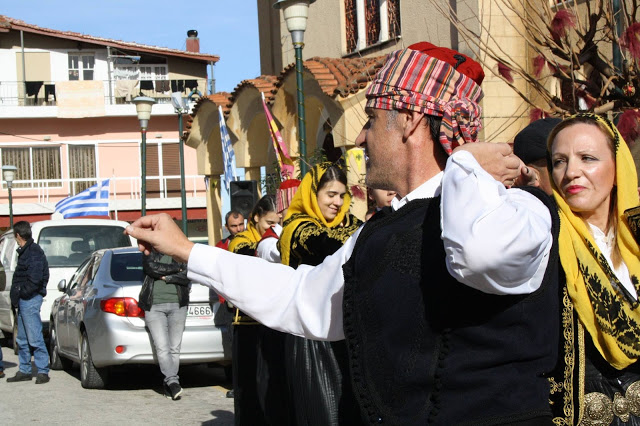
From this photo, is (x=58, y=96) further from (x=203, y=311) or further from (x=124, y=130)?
(x=203, y=311)

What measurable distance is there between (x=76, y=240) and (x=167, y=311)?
628cm

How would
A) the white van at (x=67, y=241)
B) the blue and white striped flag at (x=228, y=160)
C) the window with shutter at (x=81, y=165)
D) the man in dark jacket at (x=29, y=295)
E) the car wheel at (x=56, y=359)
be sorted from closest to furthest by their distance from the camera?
1. the man in dark jacket at (x=29, y=295)
2. the car wheel at (x=56, y=359)
3. the white van at (x=67, y=241)
4. the blue and white striped flag at (x=228, y=160)
5. the window with shutter at (x=81, y=165)

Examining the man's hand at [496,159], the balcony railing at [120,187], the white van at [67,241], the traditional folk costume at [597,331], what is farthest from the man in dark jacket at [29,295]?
the balcony railing at [120,187]

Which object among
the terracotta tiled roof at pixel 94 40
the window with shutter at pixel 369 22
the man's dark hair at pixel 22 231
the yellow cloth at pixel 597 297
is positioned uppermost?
the terracotta tiled roof at pixel 94 40

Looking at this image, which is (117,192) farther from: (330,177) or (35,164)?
(330,177)

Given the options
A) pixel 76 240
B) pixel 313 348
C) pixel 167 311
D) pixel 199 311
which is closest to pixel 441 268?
pixel 313 348

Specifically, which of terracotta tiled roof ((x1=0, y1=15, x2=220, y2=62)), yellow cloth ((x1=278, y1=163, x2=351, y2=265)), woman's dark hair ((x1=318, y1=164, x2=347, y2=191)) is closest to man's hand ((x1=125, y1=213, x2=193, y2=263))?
yellow cloth ((x1=278, y1=163, x2=351, y2=265))

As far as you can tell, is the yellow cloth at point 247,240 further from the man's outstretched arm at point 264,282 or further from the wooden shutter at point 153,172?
the wooden shutter at point 153,172

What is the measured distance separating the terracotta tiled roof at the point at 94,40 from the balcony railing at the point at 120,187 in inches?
255

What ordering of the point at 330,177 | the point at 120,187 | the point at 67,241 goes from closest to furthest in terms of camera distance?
the point at 330,177 < the point at 67,241 < the point at 120,187

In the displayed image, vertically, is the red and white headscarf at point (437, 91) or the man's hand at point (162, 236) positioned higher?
→ the red and white headscarf at point (437, 91)

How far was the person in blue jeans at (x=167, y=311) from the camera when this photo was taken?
33.3 feet

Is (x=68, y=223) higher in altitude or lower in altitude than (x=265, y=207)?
lower

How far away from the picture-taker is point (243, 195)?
14188 mm
